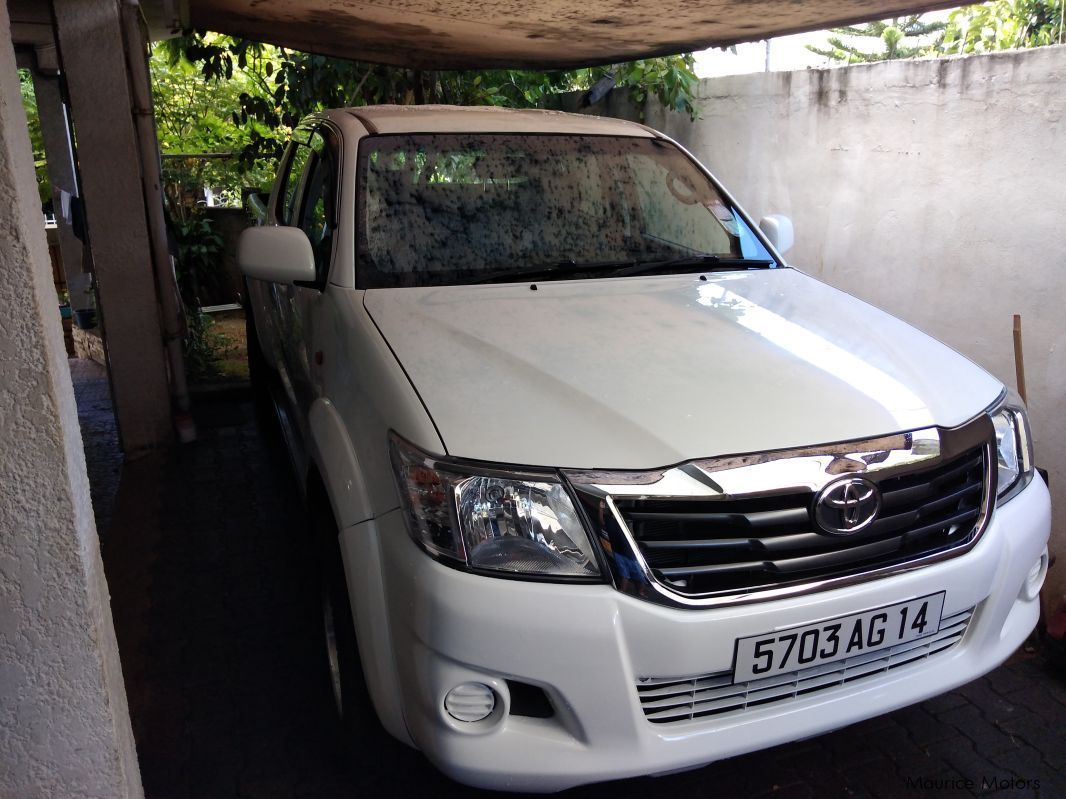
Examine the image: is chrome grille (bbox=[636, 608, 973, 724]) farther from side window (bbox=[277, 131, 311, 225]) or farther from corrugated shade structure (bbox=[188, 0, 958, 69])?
corrugated shade structure (bbox=[188, 0, 958, 69])

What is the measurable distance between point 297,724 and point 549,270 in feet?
5.49

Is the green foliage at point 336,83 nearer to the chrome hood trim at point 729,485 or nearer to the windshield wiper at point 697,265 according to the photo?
the windshield wiper at point 697,265

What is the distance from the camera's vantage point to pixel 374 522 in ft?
6.57

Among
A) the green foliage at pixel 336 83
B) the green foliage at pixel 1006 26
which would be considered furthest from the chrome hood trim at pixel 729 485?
the green foliage at pixel 1006 26

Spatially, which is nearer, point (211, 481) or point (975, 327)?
point (975, 327)

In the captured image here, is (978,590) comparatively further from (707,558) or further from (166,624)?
(166,624)

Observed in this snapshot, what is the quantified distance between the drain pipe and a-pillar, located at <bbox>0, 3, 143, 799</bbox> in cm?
340

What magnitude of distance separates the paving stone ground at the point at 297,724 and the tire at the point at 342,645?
7.1 inches

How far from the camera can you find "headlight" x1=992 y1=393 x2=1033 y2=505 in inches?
89.0

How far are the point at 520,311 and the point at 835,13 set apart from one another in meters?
2.61

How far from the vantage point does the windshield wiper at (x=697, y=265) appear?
3047mm

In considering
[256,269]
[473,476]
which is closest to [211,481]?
[256,269]

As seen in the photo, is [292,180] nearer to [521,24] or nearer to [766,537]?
[521,24]

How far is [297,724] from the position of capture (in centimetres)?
264
